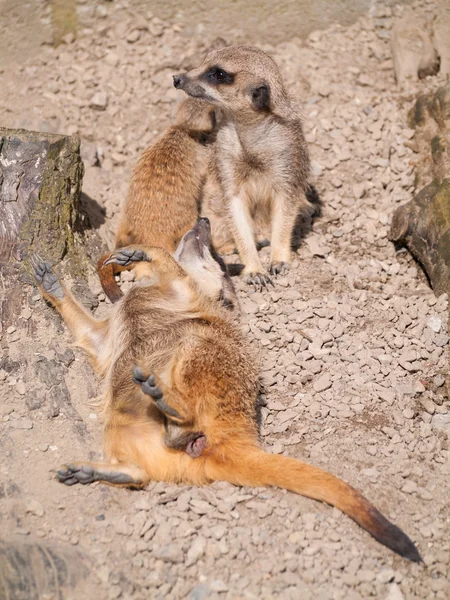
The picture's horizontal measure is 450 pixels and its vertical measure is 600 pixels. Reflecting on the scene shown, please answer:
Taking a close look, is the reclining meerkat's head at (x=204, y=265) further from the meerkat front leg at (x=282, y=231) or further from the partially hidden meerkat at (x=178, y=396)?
the meerkat front leg at (x=282, y=231)

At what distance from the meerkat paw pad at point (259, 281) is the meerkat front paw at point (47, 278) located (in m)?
1.15

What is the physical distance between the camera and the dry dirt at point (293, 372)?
257 centimetres

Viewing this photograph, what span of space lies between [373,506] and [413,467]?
51 cm

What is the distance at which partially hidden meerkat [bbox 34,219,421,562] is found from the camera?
8.91ft

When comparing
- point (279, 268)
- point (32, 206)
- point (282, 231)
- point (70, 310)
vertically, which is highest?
point (32, 206)

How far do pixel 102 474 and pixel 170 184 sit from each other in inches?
78.2

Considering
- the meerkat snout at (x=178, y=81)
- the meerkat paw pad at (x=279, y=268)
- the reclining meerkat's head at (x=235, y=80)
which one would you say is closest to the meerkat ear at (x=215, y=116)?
the reclining meerkat's head at (x=235, y=80)

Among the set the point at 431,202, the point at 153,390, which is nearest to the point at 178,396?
the point at 153,390

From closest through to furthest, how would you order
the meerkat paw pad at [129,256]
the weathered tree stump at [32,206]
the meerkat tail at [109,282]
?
the meerkat paw pad at [129,256] → the weathered tree stump at [32,206] → the meerkat tail at [109,282]

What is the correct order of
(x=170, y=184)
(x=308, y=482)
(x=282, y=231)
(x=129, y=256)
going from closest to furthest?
(x=308, y=482)
(x=129, y=256)
(x=170, y=184)
(x=282, y=231)

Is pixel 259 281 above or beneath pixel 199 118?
beneath

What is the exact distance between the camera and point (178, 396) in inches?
112

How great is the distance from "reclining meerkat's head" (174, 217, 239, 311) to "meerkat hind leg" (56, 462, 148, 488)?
1.05m

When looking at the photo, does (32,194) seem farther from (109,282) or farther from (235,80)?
(235,80)
